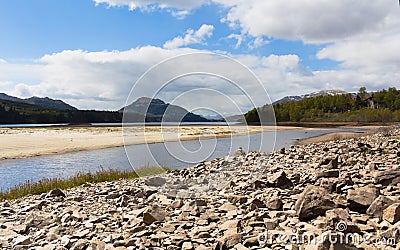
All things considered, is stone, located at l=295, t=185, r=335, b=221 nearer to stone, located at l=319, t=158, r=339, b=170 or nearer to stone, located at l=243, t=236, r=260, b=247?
stone, located at l=243, t=236, r=260, b=247

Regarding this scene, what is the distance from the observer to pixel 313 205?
238 inches

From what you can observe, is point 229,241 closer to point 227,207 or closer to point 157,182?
point 227,207

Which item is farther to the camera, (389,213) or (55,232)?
(55,232)

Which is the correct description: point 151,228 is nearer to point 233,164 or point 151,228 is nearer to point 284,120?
point 233,164

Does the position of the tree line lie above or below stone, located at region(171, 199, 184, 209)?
above

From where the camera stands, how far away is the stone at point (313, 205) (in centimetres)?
598

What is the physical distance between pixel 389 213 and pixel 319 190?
4.00 ft

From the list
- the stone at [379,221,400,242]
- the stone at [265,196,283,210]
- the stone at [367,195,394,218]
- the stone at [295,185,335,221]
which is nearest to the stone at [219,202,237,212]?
the stone at [265,196,283,210]

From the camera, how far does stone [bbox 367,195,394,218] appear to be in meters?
5.76

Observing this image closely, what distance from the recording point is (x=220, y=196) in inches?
359

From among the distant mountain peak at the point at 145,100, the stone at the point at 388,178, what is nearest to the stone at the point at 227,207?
the stone at the point at 388,178

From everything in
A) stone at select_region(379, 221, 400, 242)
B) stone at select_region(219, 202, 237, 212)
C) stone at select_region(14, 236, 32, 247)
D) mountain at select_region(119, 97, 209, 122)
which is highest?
mountain at select_region(119, 97, 209, 122)

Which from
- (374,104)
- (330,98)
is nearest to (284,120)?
(330,98)

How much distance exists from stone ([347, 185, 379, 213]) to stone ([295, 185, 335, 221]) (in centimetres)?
46
